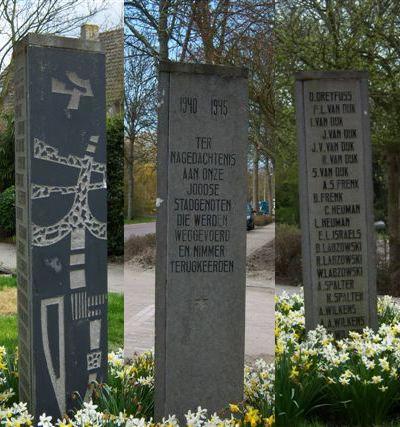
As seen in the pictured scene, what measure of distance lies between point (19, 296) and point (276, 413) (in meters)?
1.73

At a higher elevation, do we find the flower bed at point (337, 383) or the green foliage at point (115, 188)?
the green foliage at point (115, 188)

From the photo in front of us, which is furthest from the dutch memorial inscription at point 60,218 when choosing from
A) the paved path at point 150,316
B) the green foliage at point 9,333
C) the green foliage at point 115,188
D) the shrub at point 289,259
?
the shrub at point 289,259

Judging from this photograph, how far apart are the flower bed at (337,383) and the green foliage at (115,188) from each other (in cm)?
133

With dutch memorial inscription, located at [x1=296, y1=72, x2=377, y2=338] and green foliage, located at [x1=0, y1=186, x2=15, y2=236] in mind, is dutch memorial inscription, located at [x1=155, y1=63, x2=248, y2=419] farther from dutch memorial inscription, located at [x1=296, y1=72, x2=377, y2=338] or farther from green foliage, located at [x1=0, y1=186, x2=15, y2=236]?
green foliage, located at [x1=0, y1=186, x2=15, y2=236]

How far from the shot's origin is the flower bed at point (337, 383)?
4.32 m

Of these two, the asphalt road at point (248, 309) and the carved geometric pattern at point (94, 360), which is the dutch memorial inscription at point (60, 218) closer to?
the carved geometric pattern at point (94, 360)

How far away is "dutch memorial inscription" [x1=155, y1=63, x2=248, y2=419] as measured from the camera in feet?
11.6

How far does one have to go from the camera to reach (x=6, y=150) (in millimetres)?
13609

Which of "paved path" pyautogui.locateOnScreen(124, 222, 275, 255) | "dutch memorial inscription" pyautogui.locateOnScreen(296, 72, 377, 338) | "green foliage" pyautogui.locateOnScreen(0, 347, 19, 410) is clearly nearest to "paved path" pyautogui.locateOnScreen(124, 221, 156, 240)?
"paved path" pyautogui.locateOnScreen(124, 222, 275, 255)

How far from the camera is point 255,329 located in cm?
388

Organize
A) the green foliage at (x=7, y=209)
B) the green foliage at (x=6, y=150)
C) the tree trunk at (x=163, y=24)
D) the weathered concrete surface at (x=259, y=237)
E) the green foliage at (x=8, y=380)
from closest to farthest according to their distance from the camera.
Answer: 1. the tree trunk at (x=163, y=24)
2. the weathered concrete surface at (x=259, y=237)
3. the green foliage at (x=8, y=380)
4. the green foliage at (x=6, y=150)
5. the green foliage at (x=7, y=209)

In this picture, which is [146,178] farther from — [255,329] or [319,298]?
[319,298]

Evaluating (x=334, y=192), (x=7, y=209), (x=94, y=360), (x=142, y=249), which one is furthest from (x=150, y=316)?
(x=7, y=209)

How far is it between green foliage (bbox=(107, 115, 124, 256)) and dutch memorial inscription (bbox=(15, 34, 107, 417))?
118 millimetres
